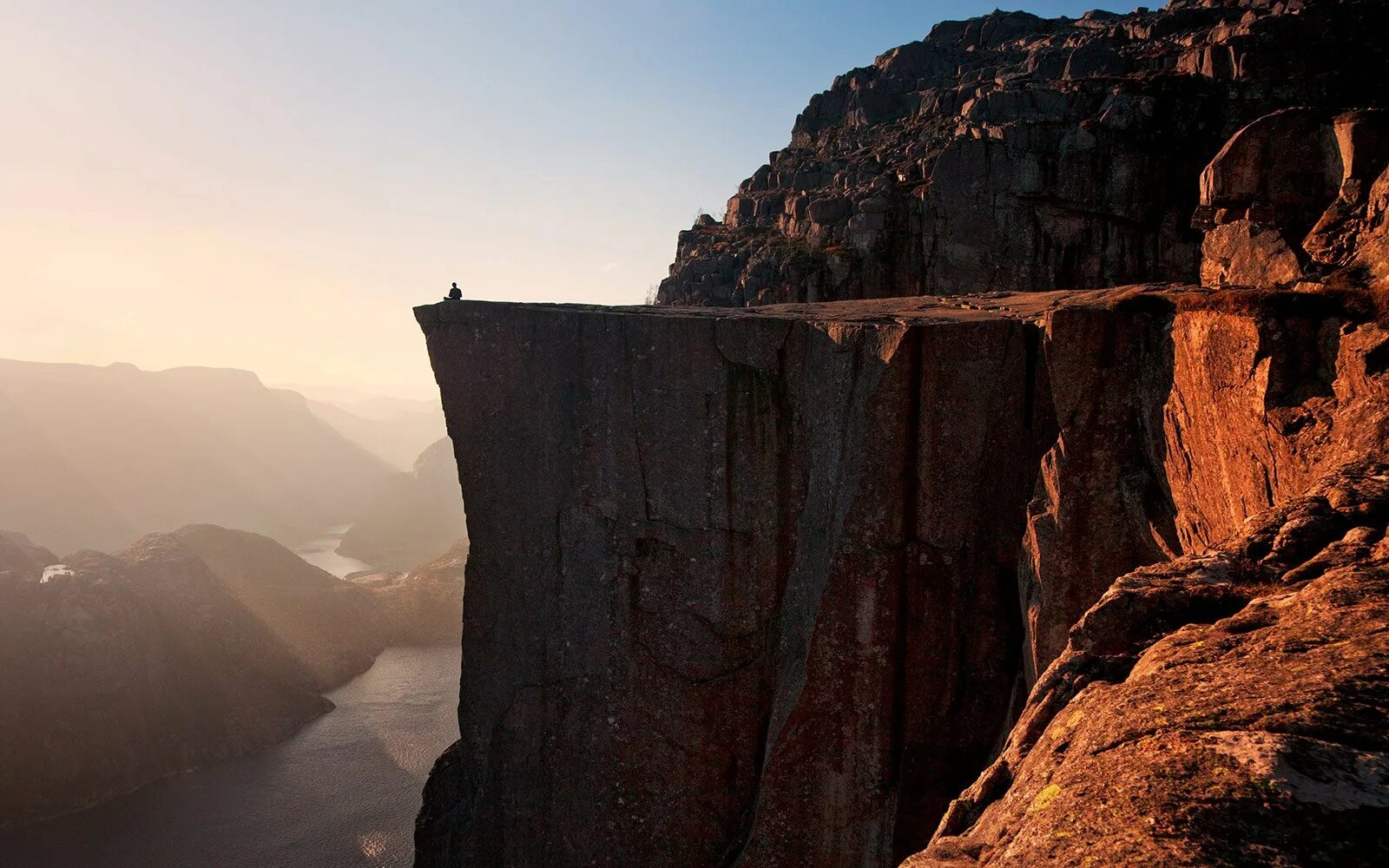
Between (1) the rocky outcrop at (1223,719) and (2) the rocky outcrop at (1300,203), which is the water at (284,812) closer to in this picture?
(1) the rocky outcrop at (1223,719)

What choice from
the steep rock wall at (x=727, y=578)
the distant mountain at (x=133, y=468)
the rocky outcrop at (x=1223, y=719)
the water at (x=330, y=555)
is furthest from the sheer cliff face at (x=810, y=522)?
the distant mountain at (x=133, y=468)

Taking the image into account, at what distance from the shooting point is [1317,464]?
7387 millimetres

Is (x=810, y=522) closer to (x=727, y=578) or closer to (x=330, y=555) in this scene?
(x=727, y=578)

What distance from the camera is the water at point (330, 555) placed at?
109938mm

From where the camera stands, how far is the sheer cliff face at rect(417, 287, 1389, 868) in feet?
33.4

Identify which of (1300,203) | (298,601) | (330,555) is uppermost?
(1300,203)

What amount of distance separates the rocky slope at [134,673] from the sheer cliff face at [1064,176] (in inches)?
1582

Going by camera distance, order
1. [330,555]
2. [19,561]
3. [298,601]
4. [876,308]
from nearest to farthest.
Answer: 1. [876,308]
2. [19,561]
3. [298,601]
4. [330,555]

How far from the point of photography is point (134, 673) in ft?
152

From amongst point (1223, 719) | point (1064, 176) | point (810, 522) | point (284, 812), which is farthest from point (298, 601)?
point (1223, 719)

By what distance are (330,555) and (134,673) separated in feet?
262

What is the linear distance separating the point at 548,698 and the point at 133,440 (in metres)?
161

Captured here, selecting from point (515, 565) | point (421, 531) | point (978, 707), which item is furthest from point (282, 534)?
point (978, 707)

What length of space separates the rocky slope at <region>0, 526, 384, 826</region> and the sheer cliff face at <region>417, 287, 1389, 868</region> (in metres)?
35.4
